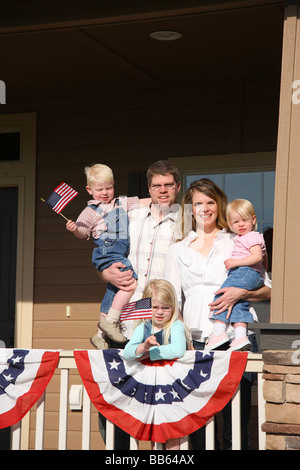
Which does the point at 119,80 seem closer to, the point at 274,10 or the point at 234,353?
the point at 274,10

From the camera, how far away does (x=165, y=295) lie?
13.7 feet

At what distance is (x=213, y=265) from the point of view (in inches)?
175

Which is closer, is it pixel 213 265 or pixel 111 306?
pixel 213 265

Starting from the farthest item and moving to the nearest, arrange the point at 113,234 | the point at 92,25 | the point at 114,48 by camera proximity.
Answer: the point at 114,48 < the point at 92,25 < the point at 113,234

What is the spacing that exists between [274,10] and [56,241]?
3051 mm

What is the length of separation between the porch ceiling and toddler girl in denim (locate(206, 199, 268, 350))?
1.40 metres

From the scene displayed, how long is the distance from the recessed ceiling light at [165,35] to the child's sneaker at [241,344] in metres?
2.43

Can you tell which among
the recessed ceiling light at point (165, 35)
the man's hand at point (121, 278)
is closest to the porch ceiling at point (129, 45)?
the recessed ceiling light at point (165, 35)

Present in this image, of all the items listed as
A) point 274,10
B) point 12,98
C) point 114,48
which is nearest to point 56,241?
point 12,98

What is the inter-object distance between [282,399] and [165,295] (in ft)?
2.86

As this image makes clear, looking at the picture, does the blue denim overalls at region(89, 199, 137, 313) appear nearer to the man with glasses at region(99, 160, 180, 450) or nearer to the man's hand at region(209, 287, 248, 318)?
the man with glasses at region(99, 160, 180, 450)

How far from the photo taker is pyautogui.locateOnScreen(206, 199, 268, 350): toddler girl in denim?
4.29 m

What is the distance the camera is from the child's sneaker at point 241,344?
425 cm

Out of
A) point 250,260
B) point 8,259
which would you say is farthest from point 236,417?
point 8,259
